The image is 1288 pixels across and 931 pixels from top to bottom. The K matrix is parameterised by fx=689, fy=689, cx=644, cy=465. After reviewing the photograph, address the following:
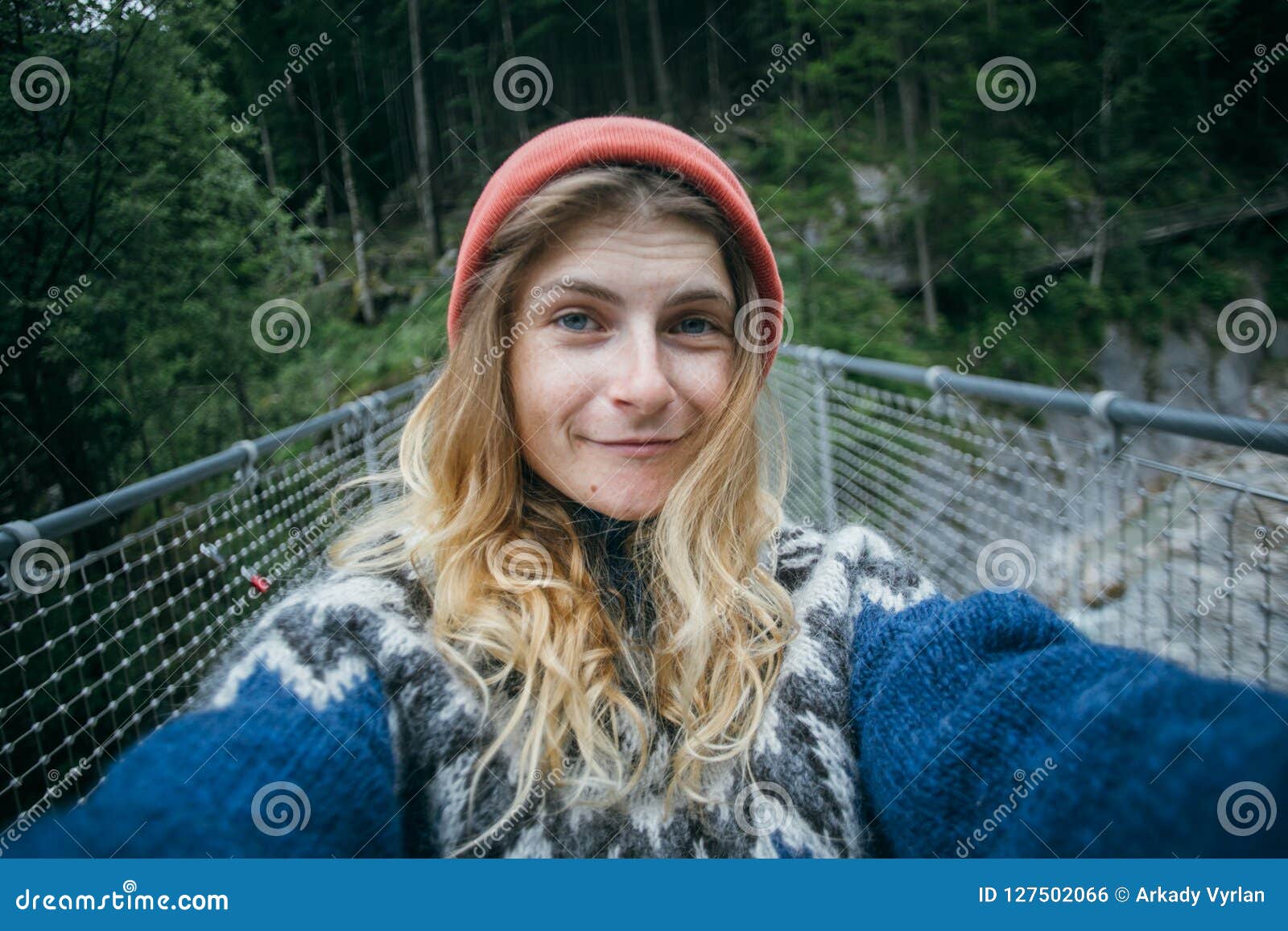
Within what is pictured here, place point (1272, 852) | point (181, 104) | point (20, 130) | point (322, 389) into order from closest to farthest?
point (1272, 852) → point (20, 130) → point (181, 104) → point (322, 389)

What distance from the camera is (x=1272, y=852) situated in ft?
2.36

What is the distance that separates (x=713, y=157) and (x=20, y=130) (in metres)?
2.66

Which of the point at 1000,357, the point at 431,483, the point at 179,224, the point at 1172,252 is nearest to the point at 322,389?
the point at 179,224

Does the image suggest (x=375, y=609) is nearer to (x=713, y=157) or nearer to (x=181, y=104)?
(x=713, y=157)

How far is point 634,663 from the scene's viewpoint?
3.34 feet

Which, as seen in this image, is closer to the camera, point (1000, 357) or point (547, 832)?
point (547, 832)
